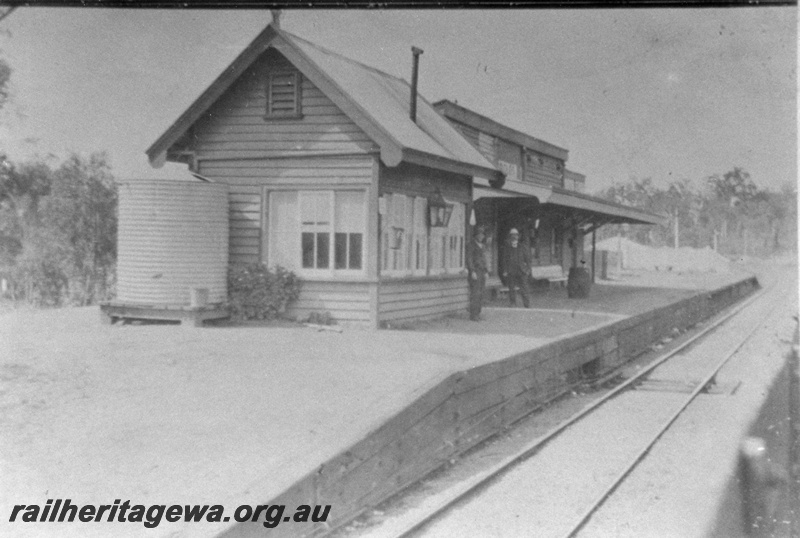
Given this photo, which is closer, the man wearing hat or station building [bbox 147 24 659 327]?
station building [bbox 147 24 659 327]

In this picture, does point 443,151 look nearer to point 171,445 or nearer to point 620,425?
point 620,425

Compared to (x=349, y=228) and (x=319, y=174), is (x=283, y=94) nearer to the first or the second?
(x=319, y=174)

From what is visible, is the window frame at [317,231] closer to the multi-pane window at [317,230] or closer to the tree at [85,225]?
the multi-pane window at [317,230]

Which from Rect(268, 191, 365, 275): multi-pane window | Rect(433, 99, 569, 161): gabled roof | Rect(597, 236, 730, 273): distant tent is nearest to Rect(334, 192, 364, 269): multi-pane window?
Rect(268, 191, 365, 275): multi-pane window

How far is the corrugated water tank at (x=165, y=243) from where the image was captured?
11727mm

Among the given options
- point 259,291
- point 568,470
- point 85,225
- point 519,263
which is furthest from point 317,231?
point 85,225

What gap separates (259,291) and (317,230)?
1.28 metres

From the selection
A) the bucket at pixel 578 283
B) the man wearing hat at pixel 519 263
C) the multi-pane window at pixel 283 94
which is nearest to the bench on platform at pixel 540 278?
the bucket at pixel 578 283

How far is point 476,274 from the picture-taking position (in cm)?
1438

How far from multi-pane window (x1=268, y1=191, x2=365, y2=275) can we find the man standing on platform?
275 cm

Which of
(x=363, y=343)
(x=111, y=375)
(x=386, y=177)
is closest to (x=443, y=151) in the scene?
(x=386, y=177)

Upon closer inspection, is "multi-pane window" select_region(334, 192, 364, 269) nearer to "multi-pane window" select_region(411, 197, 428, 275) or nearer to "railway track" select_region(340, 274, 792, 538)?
"multi-pane window" select_region(411, 197, 428, 275)

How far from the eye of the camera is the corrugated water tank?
1173 cm

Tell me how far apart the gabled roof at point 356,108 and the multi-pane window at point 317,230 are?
3.49 feet
